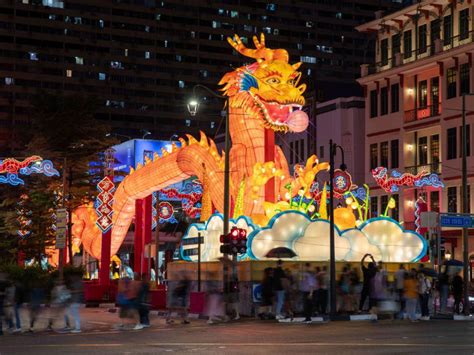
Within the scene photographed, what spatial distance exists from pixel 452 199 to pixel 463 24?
1002cm

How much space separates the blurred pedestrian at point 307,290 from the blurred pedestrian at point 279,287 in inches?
26.4

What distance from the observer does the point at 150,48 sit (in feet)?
472

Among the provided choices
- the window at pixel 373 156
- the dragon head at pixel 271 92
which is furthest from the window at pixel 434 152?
the dragon head at pixel 271 92

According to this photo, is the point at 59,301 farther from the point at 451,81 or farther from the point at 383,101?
the point at 383,101

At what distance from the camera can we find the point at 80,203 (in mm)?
64125

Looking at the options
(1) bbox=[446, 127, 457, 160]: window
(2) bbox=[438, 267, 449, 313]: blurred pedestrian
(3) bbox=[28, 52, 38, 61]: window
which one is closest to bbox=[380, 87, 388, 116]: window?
(1) bbox=[446, 127, 457, 160]: window

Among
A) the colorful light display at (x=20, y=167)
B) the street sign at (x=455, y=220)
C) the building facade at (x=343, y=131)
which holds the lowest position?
the street sign at (x=455, y=220)

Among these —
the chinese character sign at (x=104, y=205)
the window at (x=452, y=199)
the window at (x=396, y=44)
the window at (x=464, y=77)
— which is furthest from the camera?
the window at (x=396, y=44)

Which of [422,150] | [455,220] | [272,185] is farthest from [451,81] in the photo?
[455,220]

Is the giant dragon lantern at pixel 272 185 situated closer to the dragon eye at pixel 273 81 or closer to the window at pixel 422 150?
the dragon eye at pixel 273 81

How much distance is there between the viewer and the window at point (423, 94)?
207 feet

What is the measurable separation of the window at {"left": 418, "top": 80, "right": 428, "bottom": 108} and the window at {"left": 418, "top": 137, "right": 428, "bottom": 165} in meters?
2.07

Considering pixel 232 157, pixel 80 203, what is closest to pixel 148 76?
pixel 80 203

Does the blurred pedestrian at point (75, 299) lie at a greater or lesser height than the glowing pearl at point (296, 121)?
lesser
